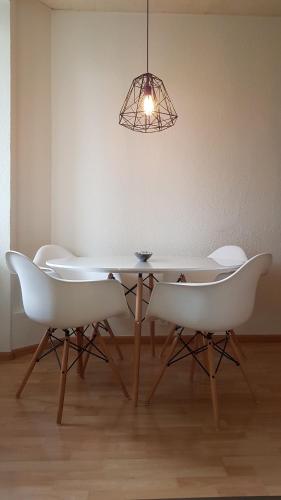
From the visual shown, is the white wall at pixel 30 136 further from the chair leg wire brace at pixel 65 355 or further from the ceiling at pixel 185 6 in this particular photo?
the chair leg wire brace at pixel 65 355

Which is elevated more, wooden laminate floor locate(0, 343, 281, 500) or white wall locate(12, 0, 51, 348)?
white wall locate(12, 0, 51, 348)

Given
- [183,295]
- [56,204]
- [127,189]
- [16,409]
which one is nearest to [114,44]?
[127,189]

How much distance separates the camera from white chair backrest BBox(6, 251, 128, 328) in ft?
5.45

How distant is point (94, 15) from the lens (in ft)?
9.07

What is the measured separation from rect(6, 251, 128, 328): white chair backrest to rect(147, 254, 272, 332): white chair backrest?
1.00 ft

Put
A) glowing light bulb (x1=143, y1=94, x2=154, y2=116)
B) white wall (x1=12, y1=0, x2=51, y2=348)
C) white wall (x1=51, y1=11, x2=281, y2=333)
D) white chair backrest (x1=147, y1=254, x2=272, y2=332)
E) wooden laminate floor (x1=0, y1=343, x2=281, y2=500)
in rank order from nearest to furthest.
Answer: wooden laminate floor (x1=0, y1=343, x2=281, y2=500), white chair backrest (x1=147, y1=254, x2=272, y2=332), glowing light bulb (x1=143, y1=94, x2=154, y2=116), white wall (x1=12, y1=0, x2=51, y2=348), white wall (x1=51, y1=11, x2=281, y2=333)

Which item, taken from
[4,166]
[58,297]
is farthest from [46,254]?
[58,297]

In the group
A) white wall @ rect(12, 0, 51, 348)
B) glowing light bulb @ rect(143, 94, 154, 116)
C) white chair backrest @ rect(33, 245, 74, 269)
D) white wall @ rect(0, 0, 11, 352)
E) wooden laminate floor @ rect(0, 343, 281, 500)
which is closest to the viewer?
wooden laminate floor @ rect(0, 343, 281, 500)

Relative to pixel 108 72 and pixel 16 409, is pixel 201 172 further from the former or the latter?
pixel 16 409

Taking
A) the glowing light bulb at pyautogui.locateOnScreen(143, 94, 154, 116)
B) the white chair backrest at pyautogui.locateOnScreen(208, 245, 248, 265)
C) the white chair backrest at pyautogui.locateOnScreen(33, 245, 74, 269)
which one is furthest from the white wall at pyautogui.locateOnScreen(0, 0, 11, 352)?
the white chair backrest at pyautogui.locateOnScreen(208, 245, 248, 265)

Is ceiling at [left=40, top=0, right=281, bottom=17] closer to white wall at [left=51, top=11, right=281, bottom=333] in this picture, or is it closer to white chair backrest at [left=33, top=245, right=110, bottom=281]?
white wall at [left=51, top=11, right=281, bottom=333]

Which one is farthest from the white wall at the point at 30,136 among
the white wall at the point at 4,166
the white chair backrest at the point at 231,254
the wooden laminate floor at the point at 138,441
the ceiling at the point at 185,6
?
the white chair backrest at the point at 231,254

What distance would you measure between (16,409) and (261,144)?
249 cm

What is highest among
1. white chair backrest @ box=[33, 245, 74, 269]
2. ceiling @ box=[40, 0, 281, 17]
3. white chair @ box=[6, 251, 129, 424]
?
ceiling @ box=[40, 0, 281, 17]
